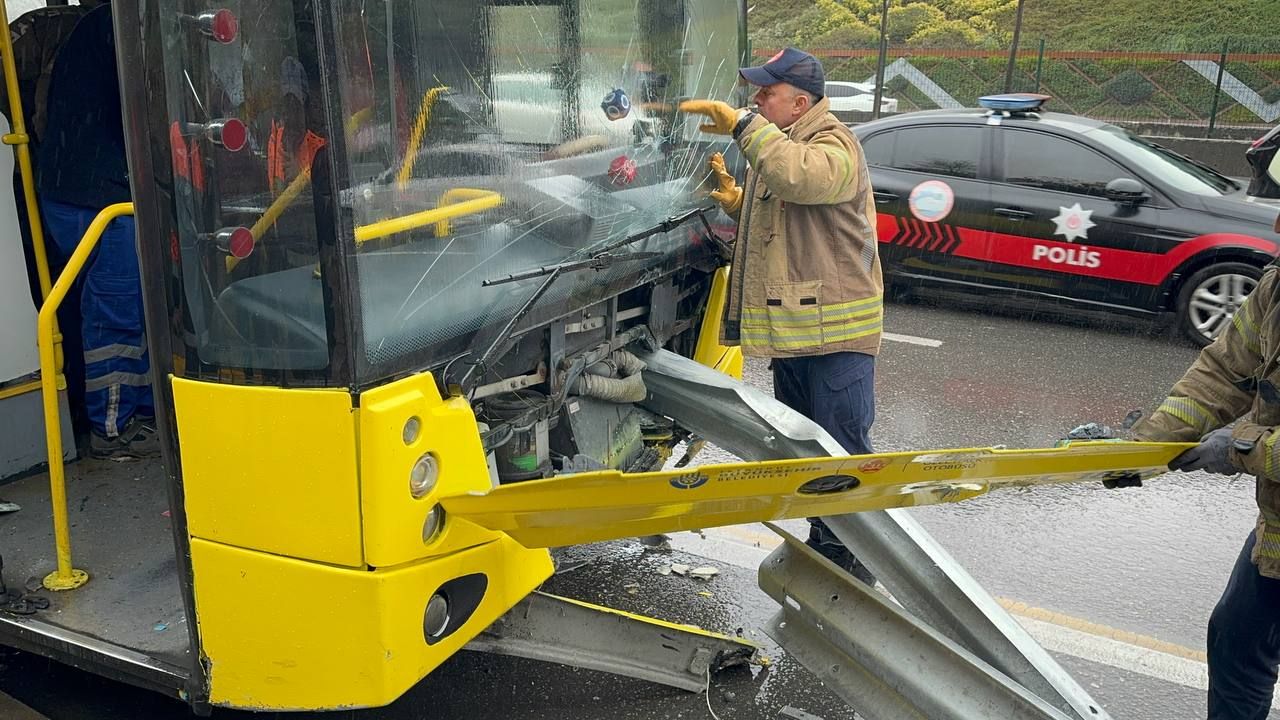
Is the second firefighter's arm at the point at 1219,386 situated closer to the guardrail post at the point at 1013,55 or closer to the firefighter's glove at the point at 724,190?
the firefighter's glove at the point at 724,190

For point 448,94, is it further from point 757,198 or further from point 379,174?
point 757,198

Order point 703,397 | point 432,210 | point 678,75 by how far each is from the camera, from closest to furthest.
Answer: point 432,210 → point 703,397 → point 678,75

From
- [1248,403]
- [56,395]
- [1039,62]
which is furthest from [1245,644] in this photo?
[1039,62]

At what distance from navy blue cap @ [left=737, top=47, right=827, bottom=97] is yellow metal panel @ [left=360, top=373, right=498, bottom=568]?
5.73 feet

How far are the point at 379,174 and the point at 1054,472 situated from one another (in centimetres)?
164

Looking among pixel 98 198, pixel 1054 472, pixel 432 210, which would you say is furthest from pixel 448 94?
pixel 98 198

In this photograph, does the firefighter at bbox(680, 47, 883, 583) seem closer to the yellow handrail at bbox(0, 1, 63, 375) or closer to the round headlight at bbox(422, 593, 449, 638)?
the round headlight at bbox(422, 593, 449, 638)

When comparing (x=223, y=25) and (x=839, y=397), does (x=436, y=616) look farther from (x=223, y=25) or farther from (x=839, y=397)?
(x=839, y=397)

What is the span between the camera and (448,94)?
93.4 inches

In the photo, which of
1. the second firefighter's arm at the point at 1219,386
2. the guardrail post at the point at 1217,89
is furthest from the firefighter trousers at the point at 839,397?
the guardrail post at the point at 1217,89

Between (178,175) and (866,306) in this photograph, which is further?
(866,306)

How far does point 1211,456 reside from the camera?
260 cm

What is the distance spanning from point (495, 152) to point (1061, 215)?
6213mm

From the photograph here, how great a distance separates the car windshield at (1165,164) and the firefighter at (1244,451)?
546 cm
